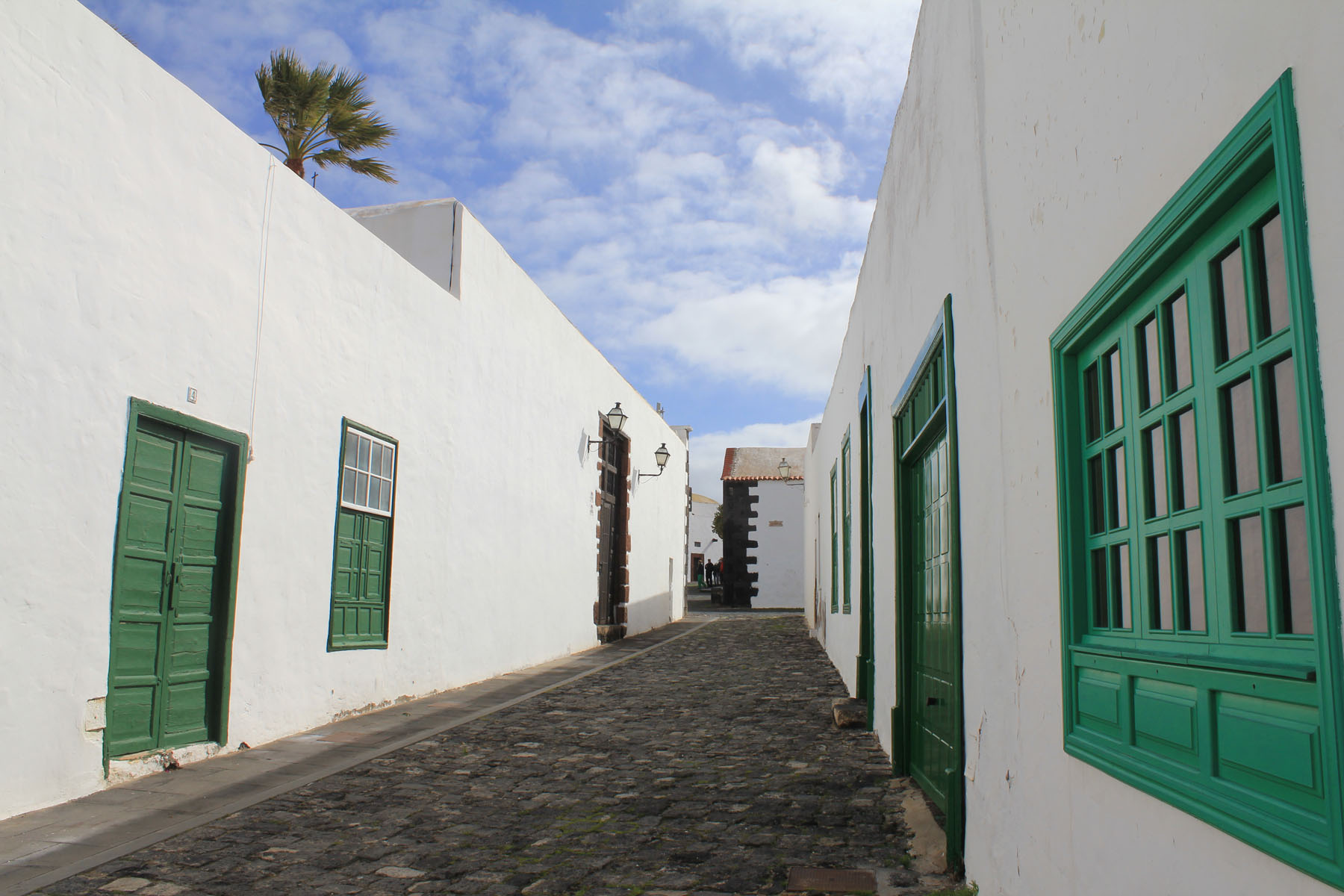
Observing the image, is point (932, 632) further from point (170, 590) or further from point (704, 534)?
point (704, 534)

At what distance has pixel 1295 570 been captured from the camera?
1.49 m

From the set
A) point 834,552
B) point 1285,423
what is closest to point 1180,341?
point 1285,423

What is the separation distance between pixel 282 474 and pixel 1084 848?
5780mm

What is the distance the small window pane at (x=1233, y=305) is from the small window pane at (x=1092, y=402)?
652 millimetres

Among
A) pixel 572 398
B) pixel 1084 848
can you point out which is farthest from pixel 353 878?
pixel 572 398

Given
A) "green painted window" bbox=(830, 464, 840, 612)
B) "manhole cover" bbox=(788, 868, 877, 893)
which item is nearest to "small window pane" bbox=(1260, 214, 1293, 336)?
"manhole cover" bbox=(788, 868, 877, 893)

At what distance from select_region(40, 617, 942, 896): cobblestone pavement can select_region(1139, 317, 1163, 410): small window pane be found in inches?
91.8

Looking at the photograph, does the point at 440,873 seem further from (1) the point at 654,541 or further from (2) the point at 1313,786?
(1) the point at 654,541

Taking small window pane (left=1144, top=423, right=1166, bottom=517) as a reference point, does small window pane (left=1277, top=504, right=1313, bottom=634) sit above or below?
below

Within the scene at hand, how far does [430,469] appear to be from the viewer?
9.16 metres

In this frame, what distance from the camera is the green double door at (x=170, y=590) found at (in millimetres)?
5145

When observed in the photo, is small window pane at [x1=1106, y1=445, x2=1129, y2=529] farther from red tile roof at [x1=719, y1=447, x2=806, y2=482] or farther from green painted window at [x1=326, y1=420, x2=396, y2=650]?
red tile roof at [x1=719, y1=447, x2=806, y2=482]

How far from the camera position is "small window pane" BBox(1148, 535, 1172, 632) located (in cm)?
200

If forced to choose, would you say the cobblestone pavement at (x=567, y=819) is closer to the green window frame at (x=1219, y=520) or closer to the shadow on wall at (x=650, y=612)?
the green window frame at (x=1219, y=520)
